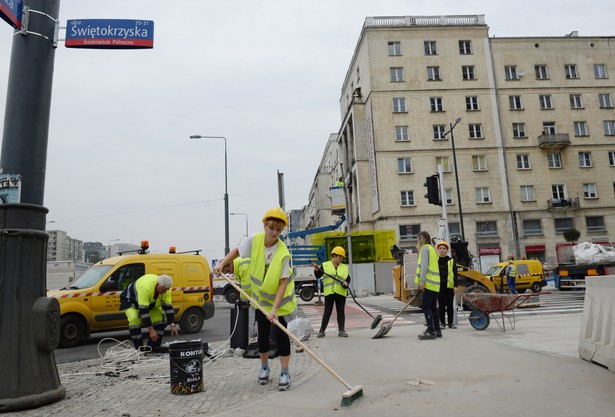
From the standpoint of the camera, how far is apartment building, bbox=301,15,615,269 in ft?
133

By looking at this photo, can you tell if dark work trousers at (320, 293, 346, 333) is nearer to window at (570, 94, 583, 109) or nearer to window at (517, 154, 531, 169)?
window at (517, 154, 531, 169)

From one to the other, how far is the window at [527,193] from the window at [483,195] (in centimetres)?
314

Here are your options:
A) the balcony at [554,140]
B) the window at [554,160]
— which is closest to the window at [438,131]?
the balcony at [554,140]

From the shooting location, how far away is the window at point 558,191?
41562mm

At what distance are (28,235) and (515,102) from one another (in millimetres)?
44767

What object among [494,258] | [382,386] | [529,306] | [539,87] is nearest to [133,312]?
[382,386]

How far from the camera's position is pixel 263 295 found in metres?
5.22

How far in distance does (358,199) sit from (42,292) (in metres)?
40.7

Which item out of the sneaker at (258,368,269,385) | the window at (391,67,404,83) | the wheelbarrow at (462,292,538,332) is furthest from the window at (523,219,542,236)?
the sneaker at (258,368,269,385)

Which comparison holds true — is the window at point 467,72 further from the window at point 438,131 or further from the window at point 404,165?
the window at point 404,165

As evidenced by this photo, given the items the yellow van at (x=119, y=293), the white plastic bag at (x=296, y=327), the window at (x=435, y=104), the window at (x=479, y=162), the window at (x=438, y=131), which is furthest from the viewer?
the window at (x=435, y=104)

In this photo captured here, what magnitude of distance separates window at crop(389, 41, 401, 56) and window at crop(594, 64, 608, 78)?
18.7 metres

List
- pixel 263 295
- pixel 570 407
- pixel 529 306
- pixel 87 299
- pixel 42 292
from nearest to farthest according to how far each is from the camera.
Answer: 1. pixel 570 407
2. pixel 42 292
3. pixel 263 295
4. pixel 87 299
5. pixel 529 306

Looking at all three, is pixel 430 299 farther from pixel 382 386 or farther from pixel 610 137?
pixel 610 137
